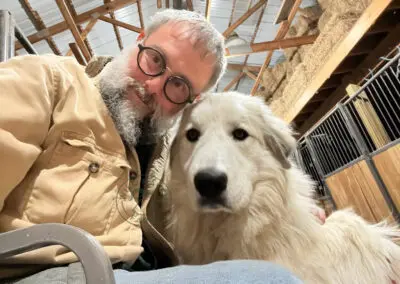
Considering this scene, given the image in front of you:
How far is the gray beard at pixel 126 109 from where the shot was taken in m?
1.29

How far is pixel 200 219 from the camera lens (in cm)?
151

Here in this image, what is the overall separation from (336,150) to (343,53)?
50.5 inches

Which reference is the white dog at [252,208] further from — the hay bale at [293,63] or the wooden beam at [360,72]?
the hay bale at [293,63]

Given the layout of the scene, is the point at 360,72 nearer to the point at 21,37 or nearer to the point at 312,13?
the point at 312,13

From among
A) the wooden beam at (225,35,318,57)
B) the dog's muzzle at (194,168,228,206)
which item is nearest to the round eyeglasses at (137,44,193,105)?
the dog's muzzle at (194,168,228,206)

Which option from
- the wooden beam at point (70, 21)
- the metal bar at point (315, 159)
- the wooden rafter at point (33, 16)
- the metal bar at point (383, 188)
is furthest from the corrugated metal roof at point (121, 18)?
the metal bar at point (383, 188)

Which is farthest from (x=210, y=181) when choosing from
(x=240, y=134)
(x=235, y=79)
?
(x=235, y=79)

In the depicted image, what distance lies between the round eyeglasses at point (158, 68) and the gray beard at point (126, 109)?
0.07m

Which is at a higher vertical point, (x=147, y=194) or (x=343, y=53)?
(x=147, y=194)

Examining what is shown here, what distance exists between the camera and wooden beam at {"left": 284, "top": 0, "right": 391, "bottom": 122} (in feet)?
10.9

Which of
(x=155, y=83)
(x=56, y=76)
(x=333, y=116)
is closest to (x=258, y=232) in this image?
(x=155, y=83)

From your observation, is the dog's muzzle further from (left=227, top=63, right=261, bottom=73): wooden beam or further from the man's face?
(left=227, top=63, right=261, bottom=73): wooden beam

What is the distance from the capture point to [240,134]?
1.61m

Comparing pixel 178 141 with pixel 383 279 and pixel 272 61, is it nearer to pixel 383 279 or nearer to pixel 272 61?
pixel 383 279
